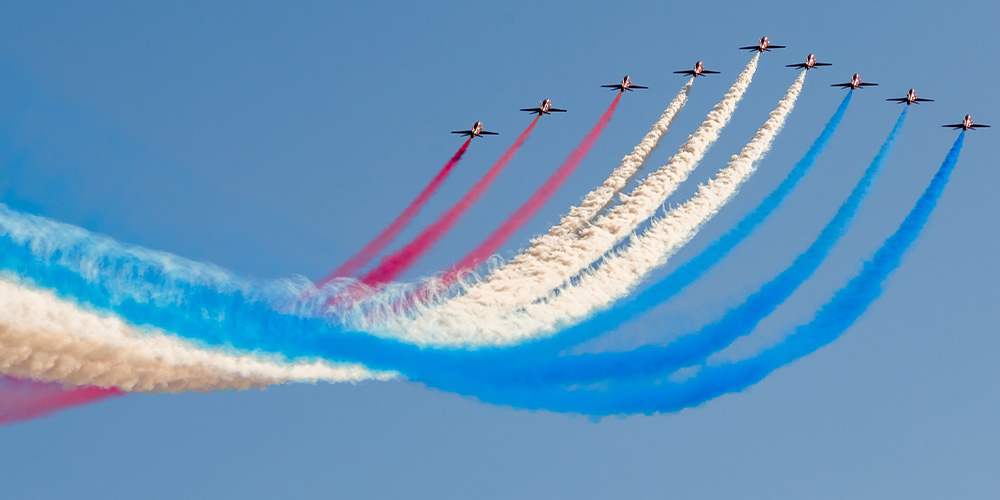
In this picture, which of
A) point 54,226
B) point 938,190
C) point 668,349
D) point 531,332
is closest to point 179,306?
point 54,226

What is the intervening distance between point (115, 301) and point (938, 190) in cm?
3687

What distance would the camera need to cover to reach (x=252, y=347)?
1302 inches

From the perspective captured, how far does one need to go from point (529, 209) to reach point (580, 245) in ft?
16.4

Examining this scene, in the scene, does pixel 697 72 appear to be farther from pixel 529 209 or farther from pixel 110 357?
pixel 110 357

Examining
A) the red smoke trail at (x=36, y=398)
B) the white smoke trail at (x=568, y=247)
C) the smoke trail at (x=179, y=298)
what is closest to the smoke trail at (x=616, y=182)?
the white smoke trail at (x=568, y=247)

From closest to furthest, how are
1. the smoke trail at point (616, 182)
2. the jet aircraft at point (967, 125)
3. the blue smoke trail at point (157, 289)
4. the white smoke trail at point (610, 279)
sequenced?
1. the blue smoke trail at point (157, 289)
2. the white smoke trail at point (610, 279)
3. the smoke trail at point (616, 182)
4. the jet aircraft at point (967, 125)

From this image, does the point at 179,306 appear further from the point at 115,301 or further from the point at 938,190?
the point at 938,190

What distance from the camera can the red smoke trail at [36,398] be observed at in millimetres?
29047

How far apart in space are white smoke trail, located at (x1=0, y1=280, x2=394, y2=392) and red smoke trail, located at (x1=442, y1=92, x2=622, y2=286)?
9450mm

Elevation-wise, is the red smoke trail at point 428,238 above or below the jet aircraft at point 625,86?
below

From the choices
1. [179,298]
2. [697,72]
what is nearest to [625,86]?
[697,72]

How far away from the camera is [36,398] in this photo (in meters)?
29.8

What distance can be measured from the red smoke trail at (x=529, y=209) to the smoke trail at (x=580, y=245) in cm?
95

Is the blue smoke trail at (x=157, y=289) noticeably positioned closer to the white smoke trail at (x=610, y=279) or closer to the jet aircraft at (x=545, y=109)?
the white smoke trail at (x=610, y=279)
